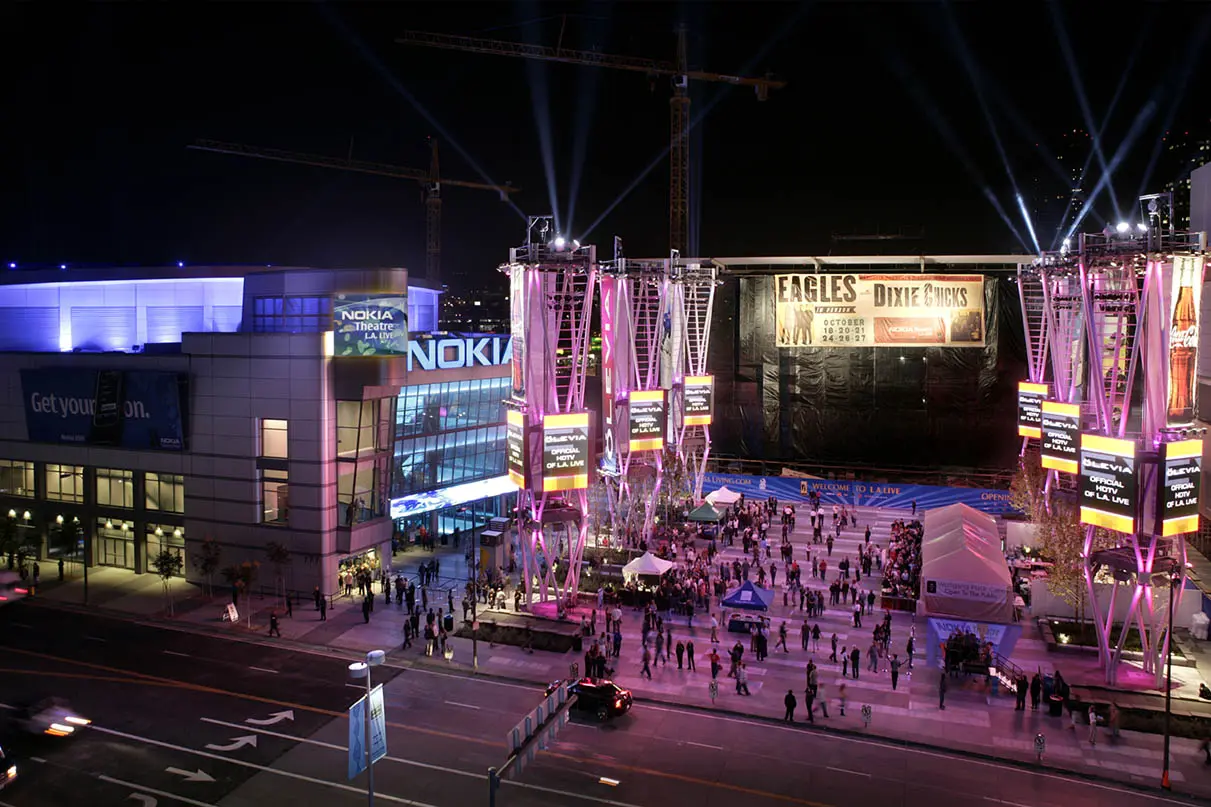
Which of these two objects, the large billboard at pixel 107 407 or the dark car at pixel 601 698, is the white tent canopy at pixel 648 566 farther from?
the large billboard at pixel 107 407

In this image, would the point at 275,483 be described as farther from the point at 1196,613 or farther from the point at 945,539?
the point at 1196,613

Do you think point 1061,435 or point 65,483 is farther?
point 65,483

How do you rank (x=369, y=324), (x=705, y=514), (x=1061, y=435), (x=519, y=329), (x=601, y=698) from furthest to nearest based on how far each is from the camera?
1. (x=705, y=514)
2. (x=369, y=324)
3. (x=1061, y=435)
4. (x=519, y=329)
5. (x=601, y=698)

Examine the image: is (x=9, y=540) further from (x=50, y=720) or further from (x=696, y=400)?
(x=696, y=400)

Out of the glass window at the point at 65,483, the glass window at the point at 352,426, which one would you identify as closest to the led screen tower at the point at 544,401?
the glass window at the point at 352,426

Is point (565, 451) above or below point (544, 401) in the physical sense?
below

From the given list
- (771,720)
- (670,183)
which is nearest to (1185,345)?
(771,720)

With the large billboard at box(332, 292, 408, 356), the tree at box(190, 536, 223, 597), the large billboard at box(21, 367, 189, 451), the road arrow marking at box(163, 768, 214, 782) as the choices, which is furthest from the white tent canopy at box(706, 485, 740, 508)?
the road arrow marking at box(163, 768, 214, 782)

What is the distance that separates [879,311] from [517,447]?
35834 millimetres

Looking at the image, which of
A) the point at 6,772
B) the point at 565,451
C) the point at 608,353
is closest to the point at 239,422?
the point at 565,451

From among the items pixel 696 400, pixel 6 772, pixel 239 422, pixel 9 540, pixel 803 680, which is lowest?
pixel 803 680

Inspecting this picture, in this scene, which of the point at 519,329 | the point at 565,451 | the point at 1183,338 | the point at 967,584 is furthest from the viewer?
the point at 519,329

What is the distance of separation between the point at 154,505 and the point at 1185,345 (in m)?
43.4

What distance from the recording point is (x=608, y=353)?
40.9 metres
